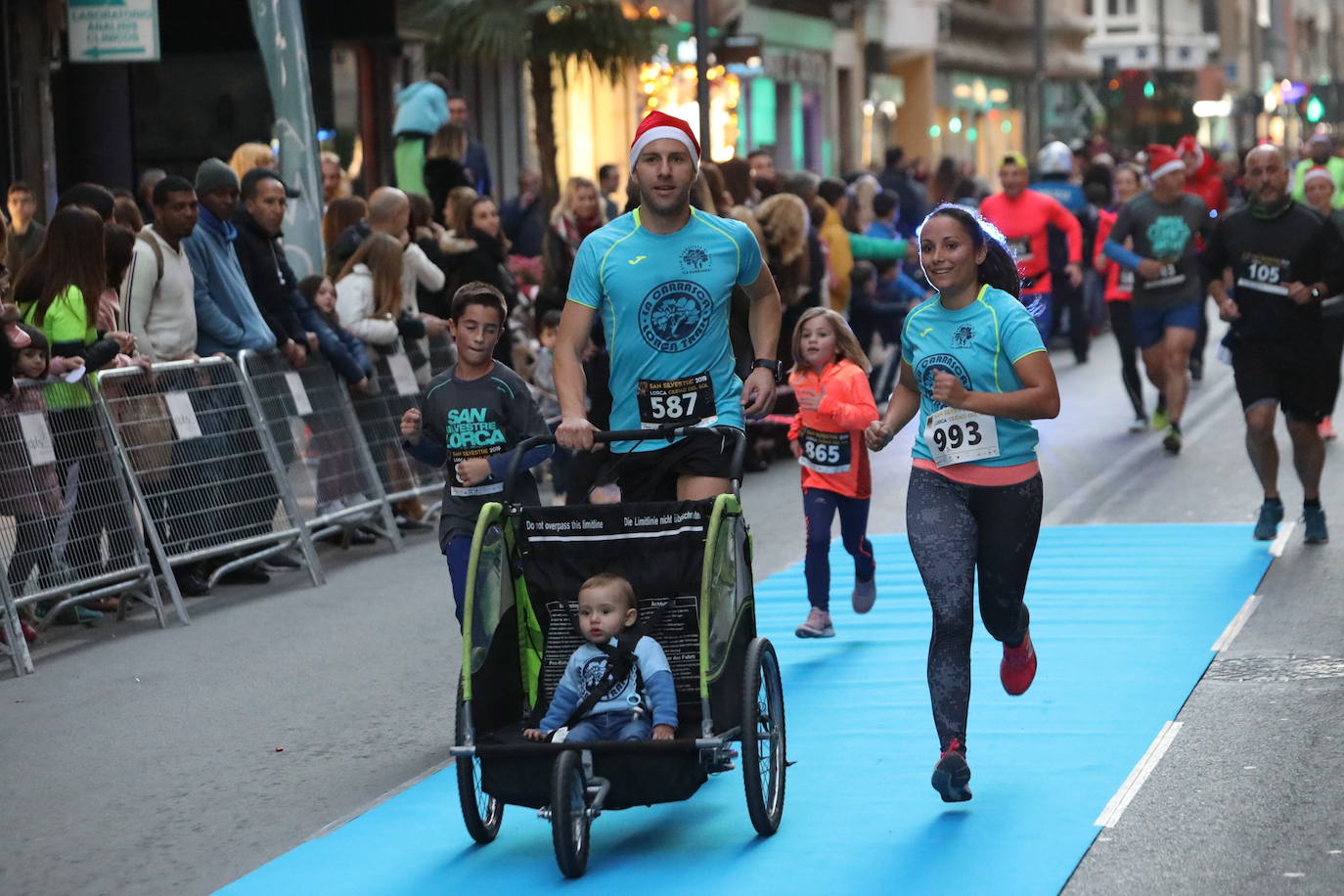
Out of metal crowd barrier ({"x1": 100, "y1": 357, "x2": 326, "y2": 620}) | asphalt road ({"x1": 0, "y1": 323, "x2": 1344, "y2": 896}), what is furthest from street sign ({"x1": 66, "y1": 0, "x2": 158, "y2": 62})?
metal crowd barrier ({"x1": 100, "y1": 357, "x2": 326, "y2": 620})

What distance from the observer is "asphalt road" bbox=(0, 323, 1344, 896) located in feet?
21.4

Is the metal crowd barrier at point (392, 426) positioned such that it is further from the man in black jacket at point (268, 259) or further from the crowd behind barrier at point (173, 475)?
the man in black jacket at point (268, 259)

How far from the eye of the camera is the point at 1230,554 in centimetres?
1173

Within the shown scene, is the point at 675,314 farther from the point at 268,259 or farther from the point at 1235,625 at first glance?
the point at 268,259

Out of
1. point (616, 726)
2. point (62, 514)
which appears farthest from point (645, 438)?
point (62, 514)

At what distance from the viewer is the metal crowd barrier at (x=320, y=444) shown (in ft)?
40.0

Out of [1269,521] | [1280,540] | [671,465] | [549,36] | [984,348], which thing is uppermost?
[549,36]

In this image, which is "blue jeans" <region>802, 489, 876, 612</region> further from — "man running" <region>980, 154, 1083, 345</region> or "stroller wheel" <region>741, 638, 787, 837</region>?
"man running" <region>980, 154, 1083, 345</region>

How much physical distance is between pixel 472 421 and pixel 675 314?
1059 millimetres

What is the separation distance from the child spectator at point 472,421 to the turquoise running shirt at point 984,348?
1.54 metres

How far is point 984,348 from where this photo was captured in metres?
6.80

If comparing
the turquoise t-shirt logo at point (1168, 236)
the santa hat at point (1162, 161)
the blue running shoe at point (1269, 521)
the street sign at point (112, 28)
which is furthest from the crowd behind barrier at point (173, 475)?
the santa hat at point (1162, 161)

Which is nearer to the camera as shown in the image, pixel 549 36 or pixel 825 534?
pixel 825 534

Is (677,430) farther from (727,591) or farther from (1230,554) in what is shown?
(1230,554)
